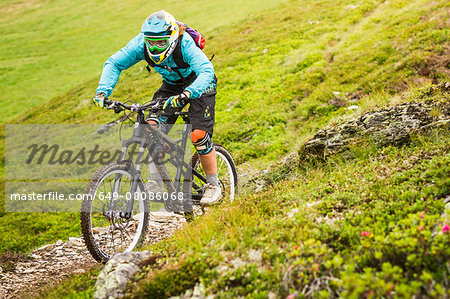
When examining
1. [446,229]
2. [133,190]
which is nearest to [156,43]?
[133,190]

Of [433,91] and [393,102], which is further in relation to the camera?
[393,102]

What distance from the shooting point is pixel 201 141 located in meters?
6.48

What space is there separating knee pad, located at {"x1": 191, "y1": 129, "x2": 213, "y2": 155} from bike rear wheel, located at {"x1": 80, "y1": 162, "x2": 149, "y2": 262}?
1308 millimetres

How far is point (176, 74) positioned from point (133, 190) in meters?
2.32

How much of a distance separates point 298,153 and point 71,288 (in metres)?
4.92

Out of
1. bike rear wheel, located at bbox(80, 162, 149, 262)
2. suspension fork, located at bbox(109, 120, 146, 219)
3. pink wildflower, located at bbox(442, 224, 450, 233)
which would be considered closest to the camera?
pink wildflower, located at bbox(442, 224, 450, 233)

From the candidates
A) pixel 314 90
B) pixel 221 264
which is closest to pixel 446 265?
pixel 221 264

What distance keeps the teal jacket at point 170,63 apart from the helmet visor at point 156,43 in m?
0.32

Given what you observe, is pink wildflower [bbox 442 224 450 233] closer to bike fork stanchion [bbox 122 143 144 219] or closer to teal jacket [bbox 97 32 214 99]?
teal jacket [bbox 97 32 214 99]

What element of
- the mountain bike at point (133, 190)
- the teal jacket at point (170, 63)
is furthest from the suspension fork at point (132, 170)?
the teal jacket at point (170, 63)

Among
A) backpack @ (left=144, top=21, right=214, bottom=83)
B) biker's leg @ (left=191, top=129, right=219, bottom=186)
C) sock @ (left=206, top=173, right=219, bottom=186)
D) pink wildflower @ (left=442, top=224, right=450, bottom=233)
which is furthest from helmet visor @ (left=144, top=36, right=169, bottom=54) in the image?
pink wildflower @ (left=442, top=224, right=450, bottom=233)

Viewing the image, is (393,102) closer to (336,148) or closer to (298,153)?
(336,148)

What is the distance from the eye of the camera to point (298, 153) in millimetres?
7562

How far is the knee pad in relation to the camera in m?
6.40
